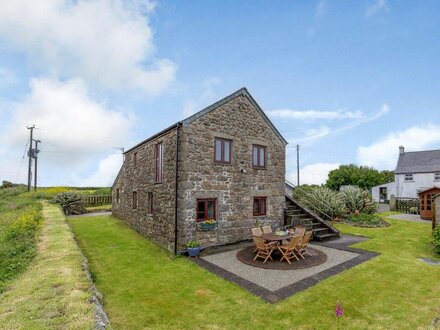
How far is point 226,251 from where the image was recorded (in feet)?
35.3

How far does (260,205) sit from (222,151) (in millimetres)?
3923

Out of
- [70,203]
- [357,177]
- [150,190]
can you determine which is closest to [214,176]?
[150,190]

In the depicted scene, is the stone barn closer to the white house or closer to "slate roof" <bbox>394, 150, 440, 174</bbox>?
the white house

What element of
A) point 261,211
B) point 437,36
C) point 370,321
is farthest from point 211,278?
point 437,36

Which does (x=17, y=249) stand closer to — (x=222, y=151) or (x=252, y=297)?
(x=252, y=297)

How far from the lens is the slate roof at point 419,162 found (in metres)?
31.3

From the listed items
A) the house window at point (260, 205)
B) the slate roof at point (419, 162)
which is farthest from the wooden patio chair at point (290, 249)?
the slate roof at point (419, 162)

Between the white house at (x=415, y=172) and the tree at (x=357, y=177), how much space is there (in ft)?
25.7

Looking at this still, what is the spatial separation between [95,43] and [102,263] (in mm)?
9229

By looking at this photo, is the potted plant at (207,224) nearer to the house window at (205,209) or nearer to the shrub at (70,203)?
the house window at (205,209)

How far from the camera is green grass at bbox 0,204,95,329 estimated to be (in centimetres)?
392

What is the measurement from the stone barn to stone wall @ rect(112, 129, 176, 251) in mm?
46

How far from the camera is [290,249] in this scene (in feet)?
29.8

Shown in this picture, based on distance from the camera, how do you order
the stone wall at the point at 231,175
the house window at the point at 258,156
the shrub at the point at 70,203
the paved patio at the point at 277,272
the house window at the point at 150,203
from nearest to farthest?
the paved patio at the point at 277,272, the stone wall at the point at 231,175, the house window at the point at 258,156, the house window at the point at 150,203, the shrub at the point at 70,203
